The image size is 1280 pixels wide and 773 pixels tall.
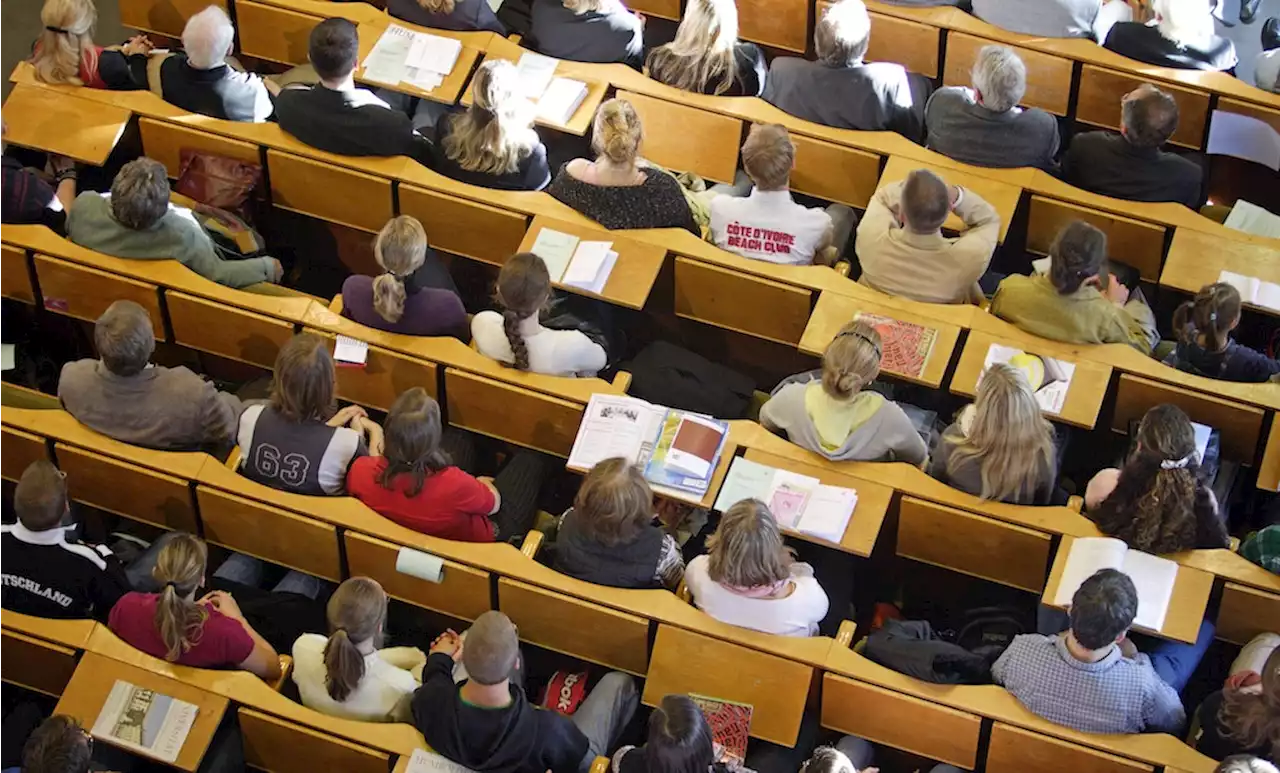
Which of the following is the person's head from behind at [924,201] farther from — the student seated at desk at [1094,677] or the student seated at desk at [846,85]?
the student seated at desk at [1094,677]

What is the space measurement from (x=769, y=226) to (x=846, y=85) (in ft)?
2.60

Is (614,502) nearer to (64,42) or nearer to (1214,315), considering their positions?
(1214,315)

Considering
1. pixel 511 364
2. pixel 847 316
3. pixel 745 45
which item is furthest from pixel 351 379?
pixel 745 45

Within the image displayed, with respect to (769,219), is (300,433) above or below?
below

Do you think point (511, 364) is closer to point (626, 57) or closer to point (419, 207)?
point (419, 207)

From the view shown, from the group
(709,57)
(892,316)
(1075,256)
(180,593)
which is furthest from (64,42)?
(1075,256)

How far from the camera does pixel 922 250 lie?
5.81 meters

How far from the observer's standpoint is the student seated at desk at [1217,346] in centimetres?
548

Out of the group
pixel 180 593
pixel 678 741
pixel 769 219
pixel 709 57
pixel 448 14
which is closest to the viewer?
pixel 678 741

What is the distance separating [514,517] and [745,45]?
223cm

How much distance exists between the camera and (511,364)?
560cm

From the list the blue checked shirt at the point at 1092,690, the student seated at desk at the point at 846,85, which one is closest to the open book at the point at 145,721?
the blue checked shirt at the point at 1092,690

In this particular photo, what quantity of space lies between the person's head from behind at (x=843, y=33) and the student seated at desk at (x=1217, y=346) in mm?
1574

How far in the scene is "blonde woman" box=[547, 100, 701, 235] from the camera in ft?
19.4
